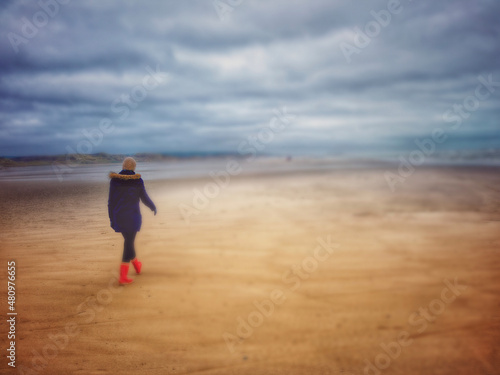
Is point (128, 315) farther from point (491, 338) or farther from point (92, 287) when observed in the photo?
point (491, 338)

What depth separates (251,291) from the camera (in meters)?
5.42

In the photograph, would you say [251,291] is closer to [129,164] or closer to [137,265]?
[137,265]

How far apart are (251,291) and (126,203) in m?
2.77

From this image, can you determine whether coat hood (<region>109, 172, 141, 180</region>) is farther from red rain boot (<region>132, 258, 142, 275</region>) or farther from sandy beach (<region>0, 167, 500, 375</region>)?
sandy beach (<region>0, 167, 500, 375</region>)

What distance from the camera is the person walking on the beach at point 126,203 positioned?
226 inches

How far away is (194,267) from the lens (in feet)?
21.5

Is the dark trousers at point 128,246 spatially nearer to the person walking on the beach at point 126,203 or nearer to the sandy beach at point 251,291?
the person walking on the beach at point 126,203

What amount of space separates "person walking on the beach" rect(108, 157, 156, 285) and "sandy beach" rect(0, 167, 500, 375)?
2.24 feet

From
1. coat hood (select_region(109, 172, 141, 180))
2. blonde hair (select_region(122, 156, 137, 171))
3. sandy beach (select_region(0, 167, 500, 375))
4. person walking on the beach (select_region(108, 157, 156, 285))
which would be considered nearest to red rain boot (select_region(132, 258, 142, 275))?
sandy beach (select_region(0, 167, 500, 375))

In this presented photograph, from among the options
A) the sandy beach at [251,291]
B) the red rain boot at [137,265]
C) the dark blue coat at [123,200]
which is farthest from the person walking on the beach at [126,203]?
the sandy beach at [251,291]

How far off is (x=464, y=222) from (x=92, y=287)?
10.0 metres

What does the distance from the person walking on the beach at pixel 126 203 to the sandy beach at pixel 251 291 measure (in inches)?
26.9

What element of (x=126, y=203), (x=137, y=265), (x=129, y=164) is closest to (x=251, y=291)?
(x=137, y=265)

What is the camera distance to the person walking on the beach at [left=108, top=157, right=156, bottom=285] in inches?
226
